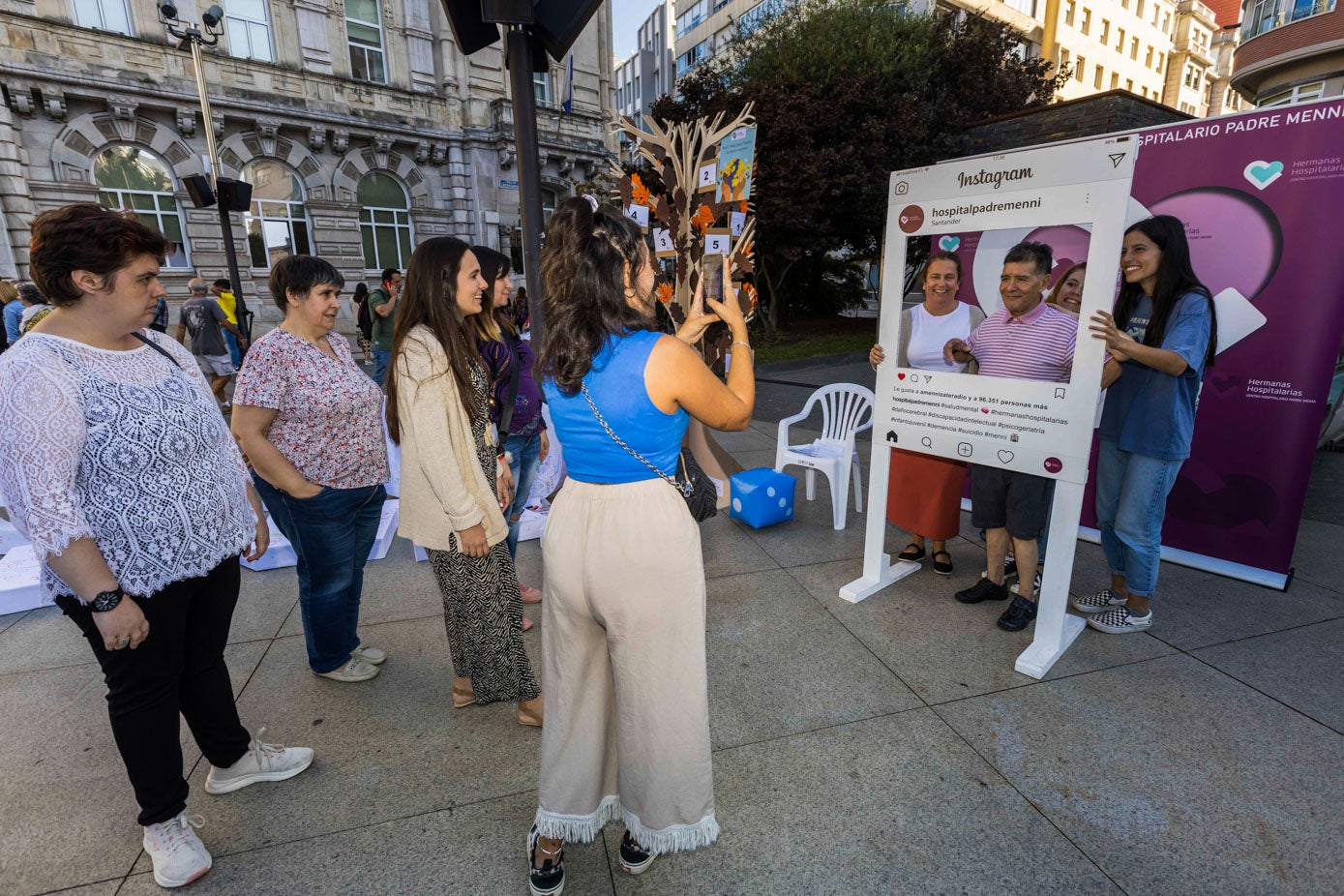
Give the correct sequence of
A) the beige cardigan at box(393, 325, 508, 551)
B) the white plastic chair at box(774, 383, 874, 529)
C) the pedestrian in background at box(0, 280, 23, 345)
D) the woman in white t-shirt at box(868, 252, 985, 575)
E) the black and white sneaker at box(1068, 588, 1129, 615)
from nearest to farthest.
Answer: the beige cardigan at box(393, 325, 508, 551)
the black and white sneaker at box(1068, 588, 1129, 615)
the woman in white t-shirt at box(868, 252, 985, 575)
the white plastic chair at box(774, 383, 874, 529)
the pedestrian in background at box(0, 280, 23, 345)

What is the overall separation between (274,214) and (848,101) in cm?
1499

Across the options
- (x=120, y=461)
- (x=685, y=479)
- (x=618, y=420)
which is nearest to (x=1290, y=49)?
(x=685, y=479)

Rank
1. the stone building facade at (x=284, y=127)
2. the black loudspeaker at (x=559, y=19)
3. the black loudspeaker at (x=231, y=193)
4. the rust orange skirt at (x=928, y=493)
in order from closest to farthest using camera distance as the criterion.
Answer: the black loudspeaker at (x=559, y=19) < the rust orange skirt at (x=928, y=493) < the black loudspeaker at (x=231, y=193) < the stone building facade at (x=284, y=127)

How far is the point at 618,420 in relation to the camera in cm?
153

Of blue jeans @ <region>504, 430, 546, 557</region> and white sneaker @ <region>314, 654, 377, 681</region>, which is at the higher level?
blue jeans @ <region>504, 430, 546, 557</region>

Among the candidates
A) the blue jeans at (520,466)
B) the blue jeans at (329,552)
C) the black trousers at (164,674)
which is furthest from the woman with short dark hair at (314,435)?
the blue jeans at (520,466)

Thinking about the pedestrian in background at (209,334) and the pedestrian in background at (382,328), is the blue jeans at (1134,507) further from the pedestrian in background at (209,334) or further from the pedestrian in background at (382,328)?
the pedestrian in background at (209,334)

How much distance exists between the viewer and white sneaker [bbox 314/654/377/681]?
282 centimetres

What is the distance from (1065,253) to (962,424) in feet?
6.25

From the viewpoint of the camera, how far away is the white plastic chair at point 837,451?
465 cm

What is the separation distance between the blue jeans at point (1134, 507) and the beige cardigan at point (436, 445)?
9.77 ft

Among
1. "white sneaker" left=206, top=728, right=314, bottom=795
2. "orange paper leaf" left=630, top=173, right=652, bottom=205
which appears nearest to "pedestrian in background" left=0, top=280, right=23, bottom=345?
"orange paper leaf" left=630, top=173, right=652, bottom=205

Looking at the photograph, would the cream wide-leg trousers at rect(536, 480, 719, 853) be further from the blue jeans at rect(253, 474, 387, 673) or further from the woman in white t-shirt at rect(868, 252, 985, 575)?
the woman in white t-shirt at rect(868, 252, 985, 575)

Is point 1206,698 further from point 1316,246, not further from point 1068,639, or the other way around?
point 1316,246
